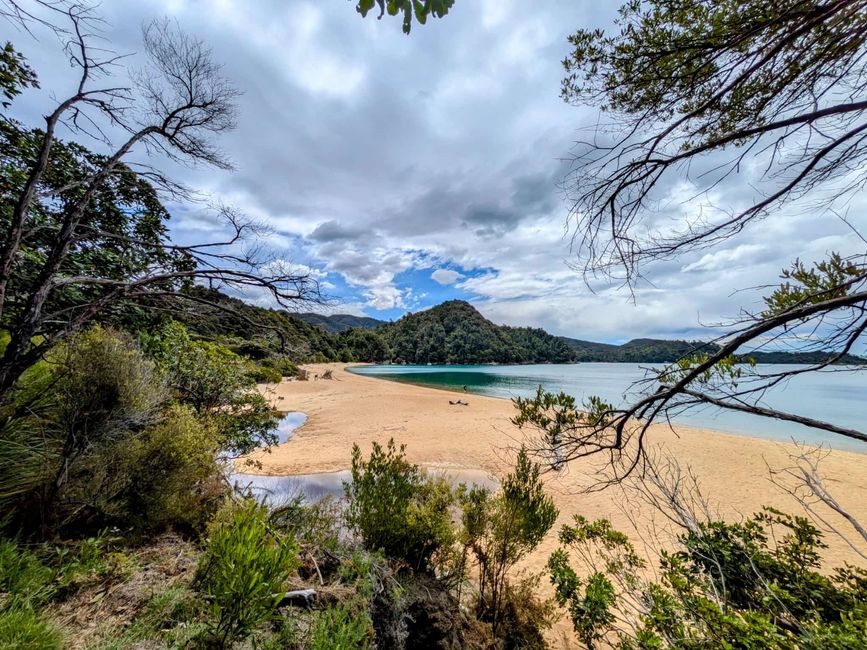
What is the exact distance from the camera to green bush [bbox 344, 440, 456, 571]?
13.4ft

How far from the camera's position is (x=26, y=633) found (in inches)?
67.1

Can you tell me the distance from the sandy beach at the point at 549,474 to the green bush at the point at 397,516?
228 cm

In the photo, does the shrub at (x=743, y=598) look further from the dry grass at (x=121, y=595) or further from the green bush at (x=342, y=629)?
the dry grass at (x=121, y=595)

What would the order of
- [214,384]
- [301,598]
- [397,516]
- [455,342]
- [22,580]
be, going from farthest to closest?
[455,342] < [214,384] < [397,516] < [301,598] < [22,580]

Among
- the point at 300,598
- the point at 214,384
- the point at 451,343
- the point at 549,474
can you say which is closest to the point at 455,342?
the point at 451,343

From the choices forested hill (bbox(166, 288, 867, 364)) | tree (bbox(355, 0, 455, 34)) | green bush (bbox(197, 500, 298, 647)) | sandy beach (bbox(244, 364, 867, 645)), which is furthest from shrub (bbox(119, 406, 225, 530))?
forested hill (bbox(166, 288, 867, 364))

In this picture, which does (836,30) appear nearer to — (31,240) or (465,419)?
(31,240)

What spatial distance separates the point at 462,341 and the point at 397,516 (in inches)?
3599

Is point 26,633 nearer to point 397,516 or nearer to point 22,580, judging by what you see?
point 22,580

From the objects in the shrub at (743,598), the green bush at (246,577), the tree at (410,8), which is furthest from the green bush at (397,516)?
the tree at (410,8)

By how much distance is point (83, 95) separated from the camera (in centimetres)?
293

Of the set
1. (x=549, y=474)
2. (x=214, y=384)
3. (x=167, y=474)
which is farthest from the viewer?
(x=549, y=474)

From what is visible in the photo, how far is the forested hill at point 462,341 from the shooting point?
94.7 meters

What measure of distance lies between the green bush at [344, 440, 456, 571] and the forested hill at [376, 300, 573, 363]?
294 feet
